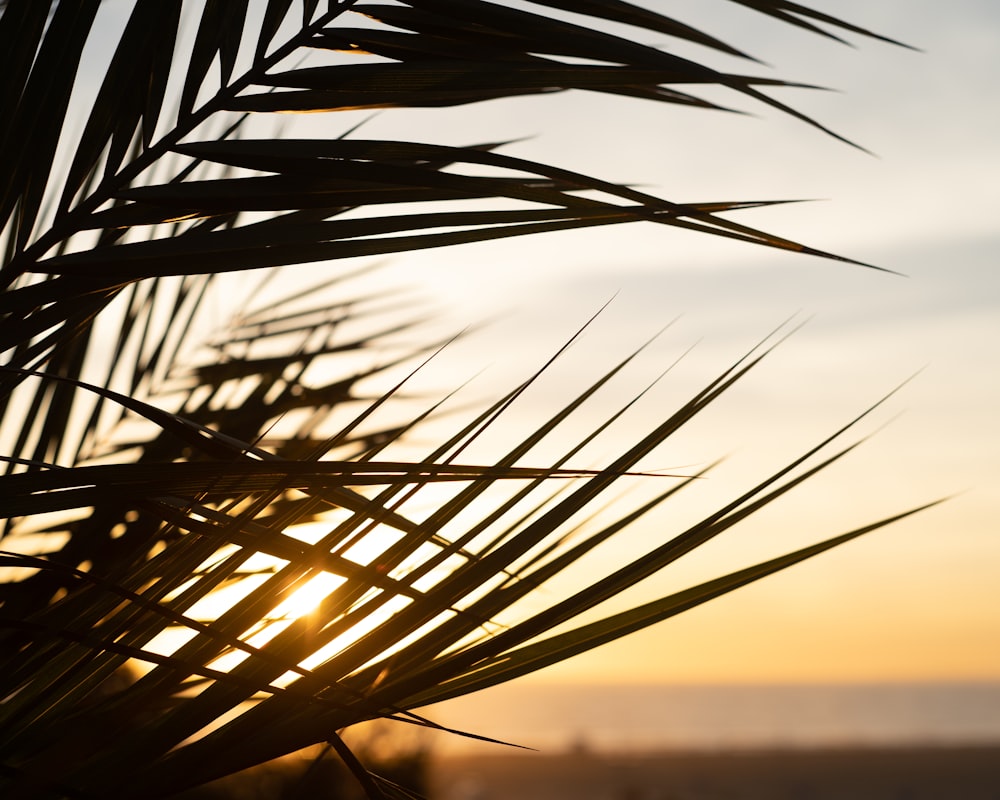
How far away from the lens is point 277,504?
83 cm

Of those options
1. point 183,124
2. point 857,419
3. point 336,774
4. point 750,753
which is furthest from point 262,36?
point 750,753

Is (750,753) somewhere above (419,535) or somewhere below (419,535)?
below

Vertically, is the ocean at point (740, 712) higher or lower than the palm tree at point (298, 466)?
lower

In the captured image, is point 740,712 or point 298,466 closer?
point 298,466

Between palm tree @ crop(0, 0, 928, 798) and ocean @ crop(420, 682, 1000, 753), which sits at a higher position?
palm tree @ crop(0, 0, 928, 798)

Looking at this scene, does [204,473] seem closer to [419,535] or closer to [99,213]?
[419,535]

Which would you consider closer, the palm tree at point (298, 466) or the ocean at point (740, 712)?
the palm tree at point (298, 466)

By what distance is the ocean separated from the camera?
5509cm

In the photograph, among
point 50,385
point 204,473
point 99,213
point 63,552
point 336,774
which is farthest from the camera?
point 336,774

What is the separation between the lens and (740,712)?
207 ft

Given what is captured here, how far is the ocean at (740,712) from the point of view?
55.1 meters

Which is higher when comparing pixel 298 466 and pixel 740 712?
pixel 298 466

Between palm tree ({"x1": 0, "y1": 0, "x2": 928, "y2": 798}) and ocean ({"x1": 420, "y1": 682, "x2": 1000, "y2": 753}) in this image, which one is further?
ocean ({"x1": 420, "y1": 682, "x2": 1000, "y2": 753})

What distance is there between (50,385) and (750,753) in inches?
1401
